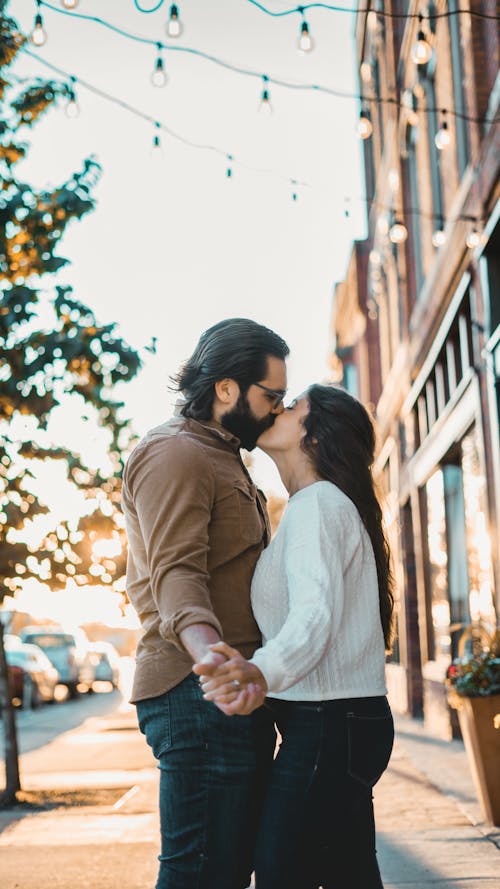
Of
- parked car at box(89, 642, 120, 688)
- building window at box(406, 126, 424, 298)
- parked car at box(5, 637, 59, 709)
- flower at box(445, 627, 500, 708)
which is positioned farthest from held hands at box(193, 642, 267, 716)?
parked car at box(89, 642, 120, 688)

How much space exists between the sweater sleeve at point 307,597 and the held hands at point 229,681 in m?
0.05

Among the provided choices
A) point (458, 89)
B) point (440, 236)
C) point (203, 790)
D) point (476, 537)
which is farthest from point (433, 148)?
point (203, 790)

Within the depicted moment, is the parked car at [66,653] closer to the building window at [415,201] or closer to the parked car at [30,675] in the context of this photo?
the parked car at [30,675]

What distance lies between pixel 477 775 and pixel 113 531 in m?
3.74

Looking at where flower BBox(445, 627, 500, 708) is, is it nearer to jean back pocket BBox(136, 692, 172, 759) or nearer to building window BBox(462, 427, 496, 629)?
building window BBox(462, 427, 496, 629)

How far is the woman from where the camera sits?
2.63 m

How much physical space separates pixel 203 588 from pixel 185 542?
12cm

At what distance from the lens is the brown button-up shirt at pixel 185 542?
8.88 feet

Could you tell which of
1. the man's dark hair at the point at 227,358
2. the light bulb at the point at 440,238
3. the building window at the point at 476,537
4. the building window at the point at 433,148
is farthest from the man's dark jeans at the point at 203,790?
the building window at the point at 433,148

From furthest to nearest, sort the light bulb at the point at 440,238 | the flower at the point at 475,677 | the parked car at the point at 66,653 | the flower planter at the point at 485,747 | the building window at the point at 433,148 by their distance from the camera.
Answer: the parked car at the point at 66,653 → the building window at the point at 433,148 → the light bulb at the point at 440,238 → the flower at the point at 475,677 → the flower planter at the point at 485,747

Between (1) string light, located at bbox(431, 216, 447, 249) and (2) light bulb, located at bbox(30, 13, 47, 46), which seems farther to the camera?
(1) string light, located at bbox(431, 216, 447, 249)

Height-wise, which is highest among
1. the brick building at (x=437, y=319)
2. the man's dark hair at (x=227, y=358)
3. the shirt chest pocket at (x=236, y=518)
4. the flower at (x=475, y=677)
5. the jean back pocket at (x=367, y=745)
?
the brick building at (x=437, y=319)

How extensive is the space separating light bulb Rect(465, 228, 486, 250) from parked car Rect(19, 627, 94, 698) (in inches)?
881

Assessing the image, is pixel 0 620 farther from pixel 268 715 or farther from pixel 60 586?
pixel 268 715
